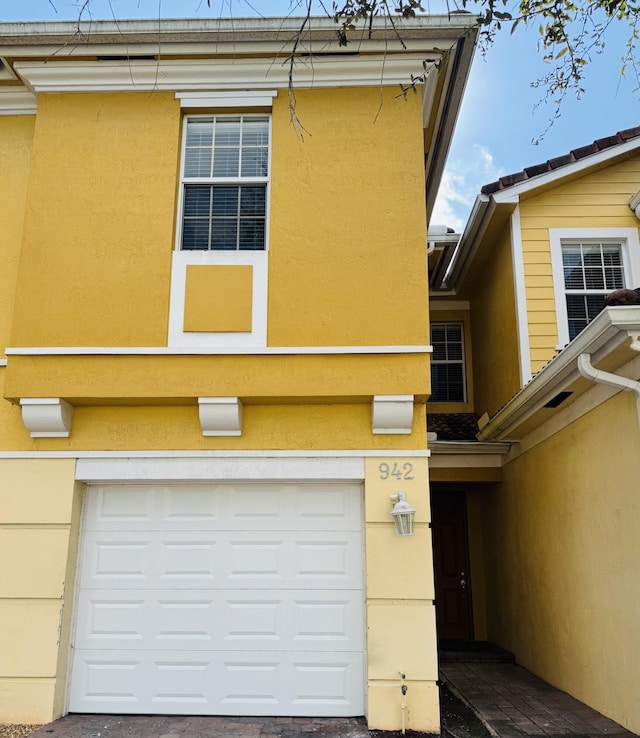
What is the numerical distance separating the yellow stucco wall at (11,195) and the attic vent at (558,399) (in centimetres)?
565

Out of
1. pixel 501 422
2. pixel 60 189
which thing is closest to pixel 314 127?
pixel 60 189

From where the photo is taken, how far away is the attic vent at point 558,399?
724 cm

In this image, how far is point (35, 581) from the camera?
6324 mm

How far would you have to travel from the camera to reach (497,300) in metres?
10.6

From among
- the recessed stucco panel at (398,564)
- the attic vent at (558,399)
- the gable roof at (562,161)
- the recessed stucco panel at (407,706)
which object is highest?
the gable roof at (562,161)

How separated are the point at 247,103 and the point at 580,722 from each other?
677 cm

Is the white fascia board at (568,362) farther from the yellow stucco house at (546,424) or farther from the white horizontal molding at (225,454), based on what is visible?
the white horizontal molding at (225,454)

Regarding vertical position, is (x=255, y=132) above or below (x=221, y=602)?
above

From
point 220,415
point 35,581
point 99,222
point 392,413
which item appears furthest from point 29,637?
point 99,222

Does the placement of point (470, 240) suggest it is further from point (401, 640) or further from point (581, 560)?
point (401, 640)

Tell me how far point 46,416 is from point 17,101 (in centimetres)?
356

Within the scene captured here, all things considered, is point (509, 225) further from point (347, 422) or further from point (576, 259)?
point (347, 422)

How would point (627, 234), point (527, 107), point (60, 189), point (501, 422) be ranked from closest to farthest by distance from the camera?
point (527, 107)
point (60, 189)
point (501, 422)
point (627, 234)

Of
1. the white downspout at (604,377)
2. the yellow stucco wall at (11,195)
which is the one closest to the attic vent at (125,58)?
the yellow stucco wall at (11,195)
